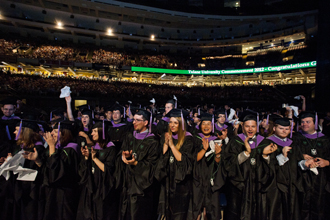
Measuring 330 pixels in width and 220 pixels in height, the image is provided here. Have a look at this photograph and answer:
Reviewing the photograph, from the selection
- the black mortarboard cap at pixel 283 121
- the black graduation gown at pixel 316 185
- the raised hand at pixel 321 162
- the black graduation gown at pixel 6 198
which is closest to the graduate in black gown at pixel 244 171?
the black mortarboard cap at pixel 283 121

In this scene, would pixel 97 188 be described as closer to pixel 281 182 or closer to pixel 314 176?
pixel 281 182

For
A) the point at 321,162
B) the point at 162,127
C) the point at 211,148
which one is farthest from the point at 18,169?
the point at 321,162

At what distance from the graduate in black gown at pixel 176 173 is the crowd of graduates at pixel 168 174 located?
18 millimetres

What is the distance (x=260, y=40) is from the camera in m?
33.6

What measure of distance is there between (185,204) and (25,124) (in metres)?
3.38

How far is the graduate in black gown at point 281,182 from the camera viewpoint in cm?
301

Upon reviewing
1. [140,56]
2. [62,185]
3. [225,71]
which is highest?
[140,56]

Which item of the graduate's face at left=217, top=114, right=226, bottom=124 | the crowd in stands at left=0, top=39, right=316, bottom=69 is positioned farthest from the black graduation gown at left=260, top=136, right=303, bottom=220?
the crowd in stands at left=0, top=39, right=316, bottom=69

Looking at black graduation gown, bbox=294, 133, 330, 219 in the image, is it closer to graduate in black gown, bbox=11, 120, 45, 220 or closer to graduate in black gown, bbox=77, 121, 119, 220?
graduate in black gown, bbox=77, 121, 119, 220

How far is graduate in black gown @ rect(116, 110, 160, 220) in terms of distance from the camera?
3.10 meters

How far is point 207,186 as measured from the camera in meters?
3.46

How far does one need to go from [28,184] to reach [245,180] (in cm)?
397

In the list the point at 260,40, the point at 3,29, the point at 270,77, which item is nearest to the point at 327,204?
the point at 270,77

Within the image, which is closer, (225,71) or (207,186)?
(207,186)
